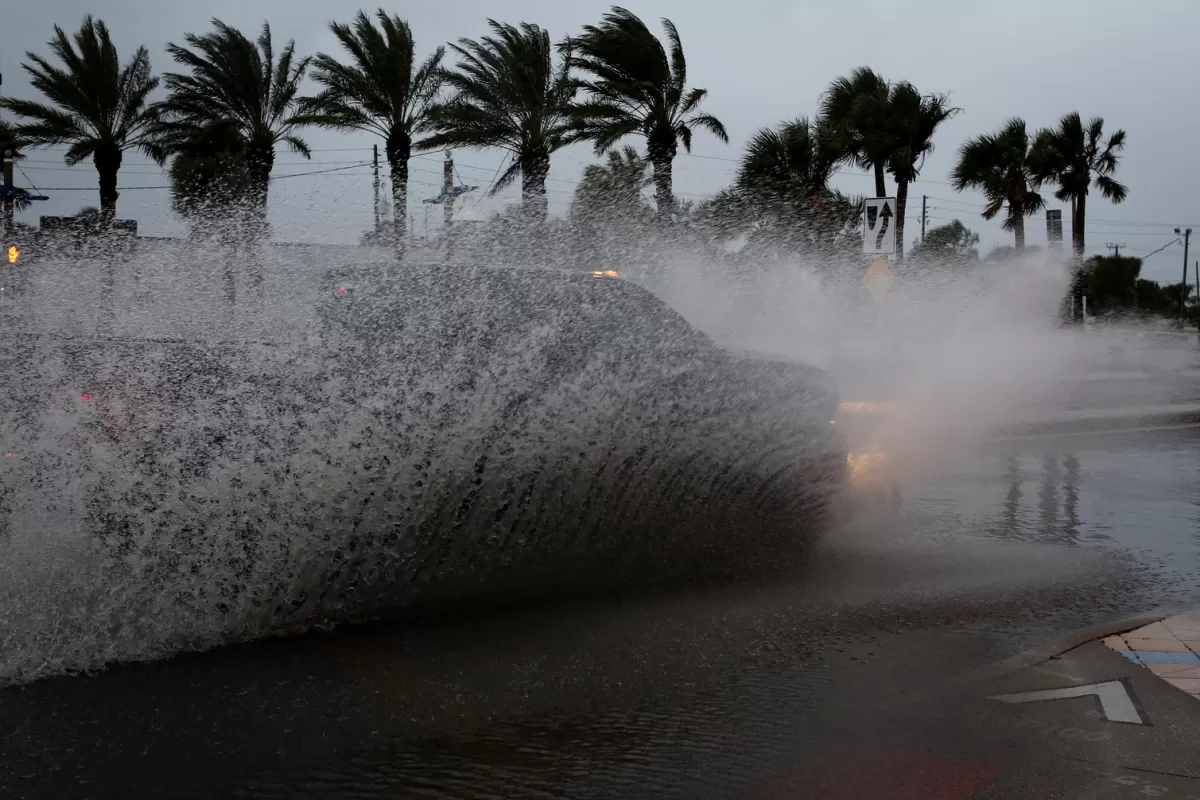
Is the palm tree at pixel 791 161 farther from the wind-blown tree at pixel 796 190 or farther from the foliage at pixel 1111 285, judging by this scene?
the foliage at pixel 1111 285

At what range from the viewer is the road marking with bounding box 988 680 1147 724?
4352 mm

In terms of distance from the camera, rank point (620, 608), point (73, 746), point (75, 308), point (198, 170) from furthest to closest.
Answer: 1. point (198, 170)
2. point (75, 308)
3. point (620, 608)
4. point (73, 746)

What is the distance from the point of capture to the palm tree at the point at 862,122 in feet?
103

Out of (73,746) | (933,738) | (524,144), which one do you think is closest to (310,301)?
(73,746)

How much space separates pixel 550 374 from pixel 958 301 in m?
17.7

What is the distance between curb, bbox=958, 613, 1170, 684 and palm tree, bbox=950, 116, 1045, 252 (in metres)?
33.0

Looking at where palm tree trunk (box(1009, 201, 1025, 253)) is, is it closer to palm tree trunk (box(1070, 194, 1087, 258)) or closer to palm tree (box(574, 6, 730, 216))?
palm tree trunk (box(1070, 194, 1087, 258))

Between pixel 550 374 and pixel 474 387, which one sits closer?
pixel 474 387

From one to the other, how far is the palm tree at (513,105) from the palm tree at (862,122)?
35.2 ft

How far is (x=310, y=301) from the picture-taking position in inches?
256

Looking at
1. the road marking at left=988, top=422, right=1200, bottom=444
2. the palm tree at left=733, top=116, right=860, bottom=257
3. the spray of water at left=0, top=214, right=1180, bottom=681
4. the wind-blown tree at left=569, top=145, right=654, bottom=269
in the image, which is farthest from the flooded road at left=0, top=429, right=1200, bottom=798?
the palm tree at left=733, top=116, right=860, bottom=257

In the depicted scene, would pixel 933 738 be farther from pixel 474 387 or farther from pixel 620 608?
pixel 474 387

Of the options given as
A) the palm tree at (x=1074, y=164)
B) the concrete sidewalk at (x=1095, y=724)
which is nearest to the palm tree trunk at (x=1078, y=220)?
the palm tree at (x=1074, y=164)

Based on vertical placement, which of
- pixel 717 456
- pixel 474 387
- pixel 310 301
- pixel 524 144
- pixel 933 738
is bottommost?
pixel 933 738
